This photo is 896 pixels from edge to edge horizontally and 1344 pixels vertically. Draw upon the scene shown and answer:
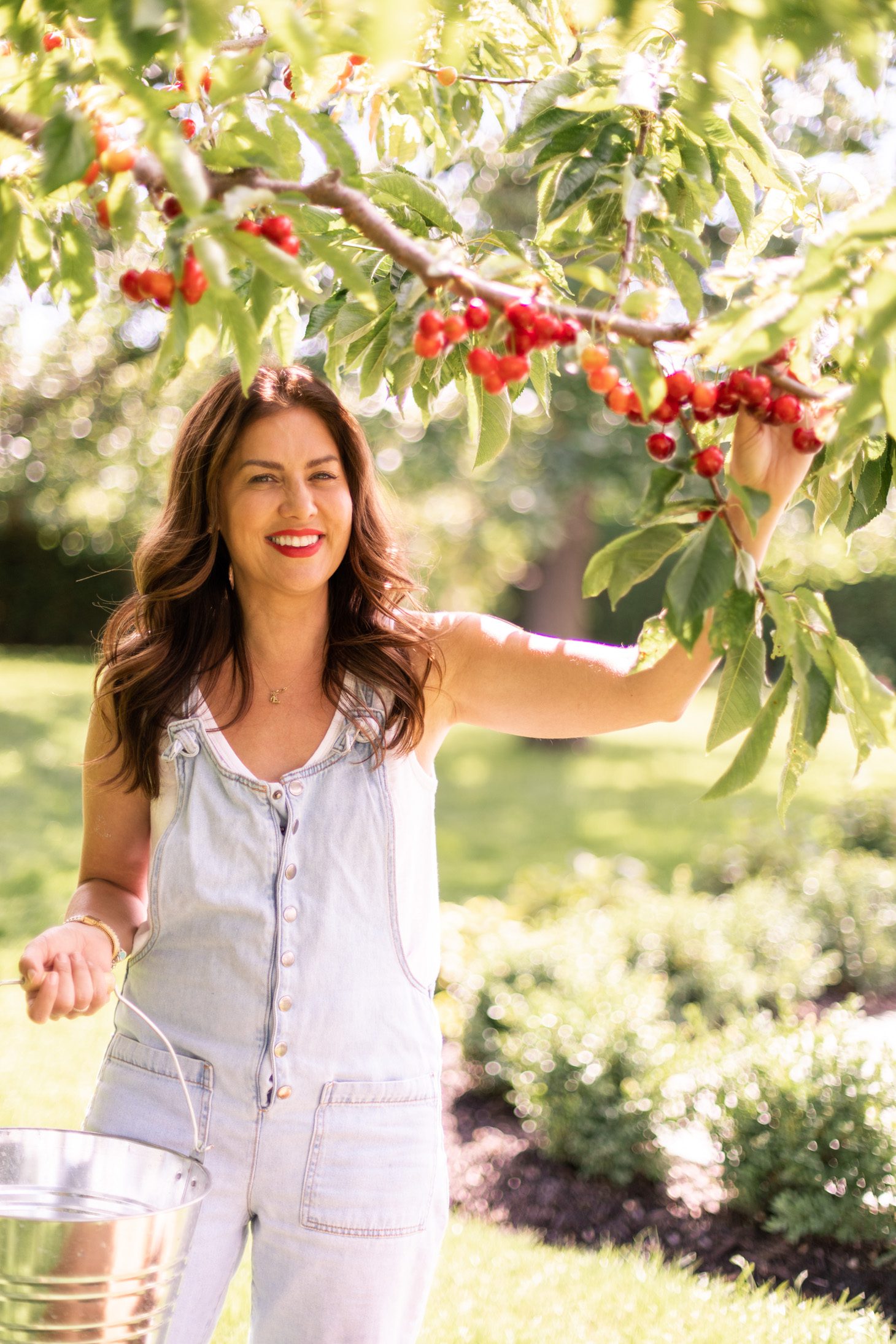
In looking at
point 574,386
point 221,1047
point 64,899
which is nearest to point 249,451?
point 221,1047

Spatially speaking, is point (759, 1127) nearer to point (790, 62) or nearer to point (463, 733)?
point (790, 62)

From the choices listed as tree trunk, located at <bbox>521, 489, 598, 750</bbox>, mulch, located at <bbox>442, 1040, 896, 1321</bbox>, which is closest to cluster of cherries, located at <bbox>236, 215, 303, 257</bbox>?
mulch, located at <bbox>442, 1040, 896, 1321</bbox>

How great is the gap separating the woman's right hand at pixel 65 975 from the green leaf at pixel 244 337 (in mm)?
793

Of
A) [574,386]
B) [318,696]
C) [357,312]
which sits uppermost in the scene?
[574,386]

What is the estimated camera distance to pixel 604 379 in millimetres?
1296

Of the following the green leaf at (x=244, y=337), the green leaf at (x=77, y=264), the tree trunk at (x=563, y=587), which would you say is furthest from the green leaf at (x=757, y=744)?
the tree trunk at (x=563, y=587)

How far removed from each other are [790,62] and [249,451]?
3.30ft

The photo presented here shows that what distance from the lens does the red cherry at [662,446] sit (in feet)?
4.44

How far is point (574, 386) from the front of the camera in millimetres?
8984

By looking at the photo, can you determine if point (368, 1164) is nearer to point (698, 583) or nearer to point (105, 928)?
point (105, 928)

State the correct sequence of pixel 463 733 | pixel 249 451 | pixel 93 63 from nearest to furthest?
1. pixel 93 63
2. pixel 249 451
3. pixel 463 733

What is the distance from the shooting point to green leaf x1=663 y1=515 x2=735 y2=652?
49.4 inches

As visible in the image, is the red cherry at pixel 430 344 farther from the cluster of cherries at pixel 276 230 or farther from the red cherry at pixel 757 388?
the red cherry at pixel 757 388

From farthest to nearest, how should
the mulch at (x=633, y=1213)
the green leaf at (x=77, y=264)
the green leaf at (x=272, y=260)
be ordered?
the mulch at (x=633, y=1213)
the green leaf at (x=77, y=264)
the green leaf at (x=272, y=260)
